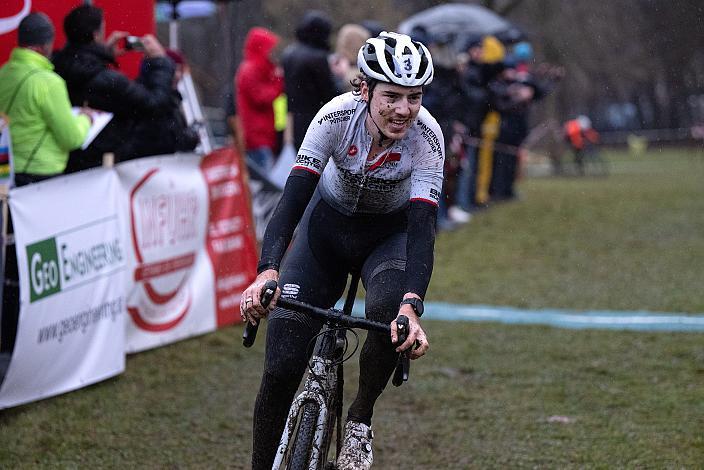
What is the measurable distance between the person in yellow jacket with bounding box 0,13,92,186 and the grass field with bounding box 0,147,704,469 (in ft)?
5.23

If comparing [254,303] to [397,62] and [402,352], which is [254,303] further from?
[397,62]

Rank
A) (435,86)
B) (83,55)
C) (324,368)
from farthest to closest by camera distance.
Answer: (435,86) < (83,55) < (324,368)

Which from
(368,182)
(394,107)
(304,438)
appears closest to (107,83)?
(368,182)

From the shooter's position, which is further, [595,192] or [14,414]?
[595,192]

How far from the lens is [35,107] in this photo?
7074 millimetres

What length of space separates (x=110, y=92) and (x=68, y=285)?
161 centimetres

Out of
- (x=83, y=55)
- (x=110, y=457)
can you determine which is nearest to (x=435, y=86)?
(x=83, y=55)

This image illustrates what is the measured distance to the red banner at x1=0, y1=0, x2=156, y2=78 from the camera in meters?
7.72

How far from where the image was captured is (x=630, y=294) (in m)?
10.3

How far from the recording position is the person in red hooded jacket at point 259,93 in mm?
11922

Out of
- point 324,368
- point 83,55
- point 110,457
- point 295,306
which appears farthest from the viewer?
point 83,55

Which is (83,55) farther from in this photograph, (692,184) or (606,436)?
(692,184)

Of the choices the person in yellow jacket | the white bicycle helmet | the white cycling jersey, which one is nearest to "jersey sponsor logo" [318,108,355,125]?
the white cycling jersey

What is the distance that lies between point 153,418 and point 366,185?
2541mm
